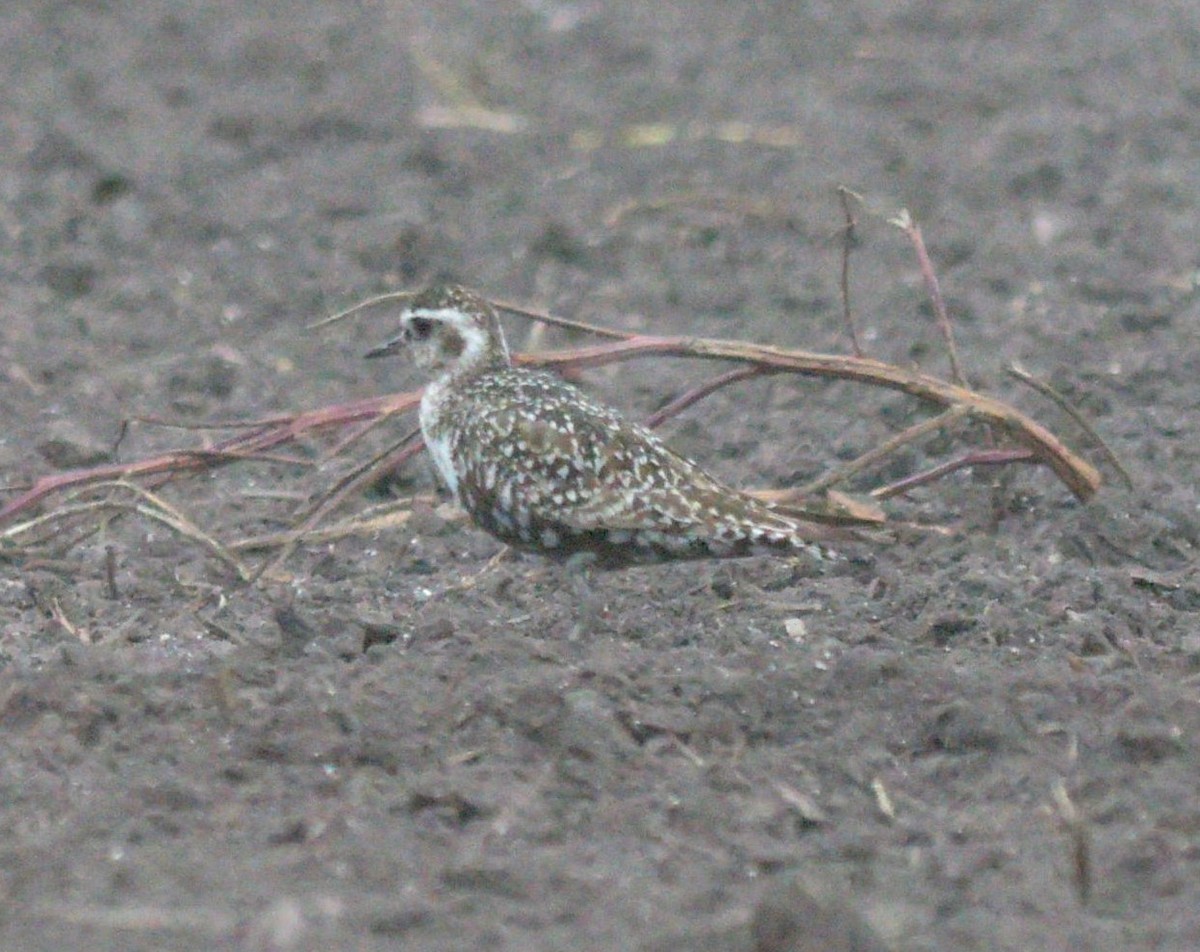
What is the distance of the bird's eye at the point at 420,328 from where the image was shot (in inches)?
310

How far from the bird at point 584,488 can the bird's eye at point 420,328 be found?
377 mm

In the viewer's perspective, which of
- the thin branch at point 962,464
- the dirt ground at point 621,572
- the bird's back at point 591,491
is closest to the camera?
the dirt ground at point 621,572

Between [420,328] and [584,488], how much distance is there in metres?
1.07

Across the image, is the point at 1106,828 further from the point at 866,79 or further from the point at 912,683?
the point at 866,79

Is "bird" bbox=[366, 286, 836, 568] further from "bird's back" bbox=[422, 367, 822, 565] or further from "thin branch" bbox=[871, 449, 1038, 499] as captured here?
"thin branch" bbox=[871, 449, 1038, 499]

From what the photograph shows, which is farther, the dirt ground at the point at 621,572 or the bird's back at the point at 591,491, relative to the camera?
the bird's back at the point at 591,491

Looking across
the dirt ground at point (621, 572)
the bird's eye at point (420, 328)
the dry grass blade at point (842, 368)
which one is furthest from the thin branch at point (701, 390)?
the bird's eye at point (420, 328)

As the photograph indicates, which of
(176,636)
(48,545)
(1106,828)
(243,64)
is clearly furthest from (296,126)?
(1106,828)

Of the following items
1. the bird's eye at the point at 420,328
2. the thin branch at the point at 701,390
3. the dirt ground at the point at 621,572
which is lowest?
the dirt ground at the point at 621,572

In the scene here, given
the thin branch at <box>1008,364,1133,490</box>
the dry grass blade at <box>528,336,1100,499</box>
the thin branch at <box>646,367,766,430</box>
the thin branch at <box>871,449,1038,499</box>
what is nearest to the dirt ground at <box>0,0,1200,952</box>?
the thin branch at <box>1008,364,1133,490</box>

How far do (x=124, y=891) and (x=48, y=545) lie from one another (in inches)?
127

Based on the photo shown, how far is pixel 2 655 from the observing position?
7152 millimetres

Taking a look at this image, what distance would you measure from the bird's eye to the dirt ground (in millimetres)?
816

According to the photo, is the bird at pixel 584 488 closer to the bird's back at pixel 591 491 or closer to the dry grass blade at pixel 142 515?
the bird's back at pixel 591 491
